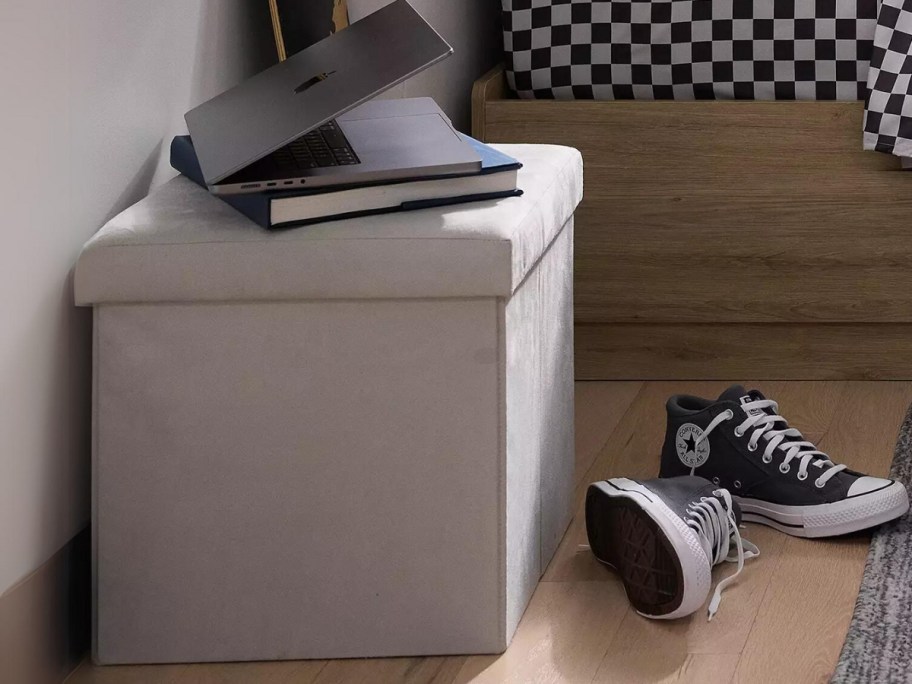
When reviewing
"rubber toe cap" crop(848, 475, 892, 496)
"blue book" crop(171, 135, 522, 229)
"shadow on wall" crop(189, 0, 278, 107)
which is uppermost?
"shadow on wall" crop(189, 0, 278, 107)

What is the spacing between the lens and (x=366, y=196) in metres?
1.12

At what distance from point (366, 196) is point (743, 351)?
1102mm

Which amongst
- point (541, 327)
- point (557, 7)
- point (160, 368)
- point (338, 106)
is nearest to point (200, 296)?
point (160, 368)

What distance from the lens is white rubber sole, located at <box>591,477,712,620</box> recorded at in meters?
1.18

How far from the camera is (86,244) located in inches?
42.5

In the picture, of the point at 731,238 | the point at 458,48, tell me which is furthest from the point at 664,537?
the point at 458,48

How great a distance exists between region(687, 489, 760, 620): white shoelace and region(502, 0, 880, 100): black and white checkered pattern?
90 cm

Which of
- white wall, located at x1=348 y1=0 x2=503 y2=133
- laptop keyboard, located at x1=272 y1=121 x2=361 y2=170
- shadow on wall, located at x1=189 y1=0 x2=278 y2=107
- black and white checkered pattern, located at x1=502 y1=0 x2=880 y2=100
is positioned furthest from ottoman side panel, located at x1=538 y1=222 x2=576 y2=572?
black and white checkered pattern, located at x1=502 y1=0 x2=880 y2=100

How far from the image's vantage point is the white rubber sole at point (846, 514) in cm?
140

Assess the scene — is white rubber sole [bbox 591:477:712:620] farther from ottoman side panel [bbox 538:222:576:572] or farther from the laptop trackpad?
the laptop trackpad

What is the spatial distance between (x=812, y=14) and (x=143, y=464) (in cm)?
136

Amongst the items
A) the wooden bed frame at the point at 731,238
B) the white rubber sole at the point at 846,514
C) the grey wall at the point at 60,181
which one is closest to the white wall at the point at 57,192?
the grey wall at the point at 60,181

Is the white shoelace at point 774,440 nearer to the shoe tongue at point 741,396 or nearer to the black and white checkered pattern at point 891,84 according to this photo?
the shoe tongue at point 741,396

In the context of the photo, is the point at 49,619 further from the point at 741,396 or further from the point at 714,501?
the point at 741,396
